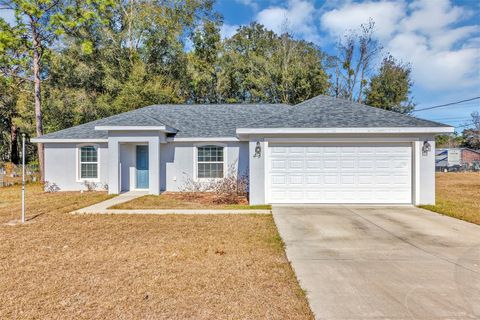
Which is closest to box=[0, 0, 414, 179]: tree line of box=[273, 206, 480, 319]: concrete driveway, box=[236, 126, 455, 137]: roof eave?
box=[236, 126, 455, 137]: roof eave

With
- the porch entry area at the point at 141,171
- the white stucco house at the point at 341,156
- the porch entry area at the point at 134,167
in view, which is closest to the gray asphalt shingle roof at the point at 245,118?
the white stucco house at the point at 341,156

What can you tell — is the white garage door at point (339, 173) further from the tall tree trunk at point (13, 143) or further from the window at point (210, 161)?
the tall tree trunk at point (13, 143)

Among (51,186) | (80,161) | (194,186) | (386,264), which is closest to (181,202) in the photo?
(194,186)

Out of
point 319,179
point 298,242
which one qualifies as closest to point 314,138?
point 319,179

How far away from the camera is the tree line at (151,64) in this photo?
2180 cm

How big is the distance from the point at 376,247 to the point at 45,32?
2593cm

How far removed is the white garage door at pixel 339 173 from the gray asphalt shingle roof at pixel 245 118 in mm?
839

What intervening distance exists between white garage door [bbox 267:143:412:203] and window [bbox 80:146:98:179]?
946 cm

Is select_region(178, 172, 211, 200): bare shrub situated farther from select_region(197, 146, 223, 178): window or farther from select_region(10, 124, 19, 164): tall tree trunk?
select_region(10, 124, 19, 164): tall tree trunk

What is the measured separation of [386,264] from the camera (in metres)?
4.88

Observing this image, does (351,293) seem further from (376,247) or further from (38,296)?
(38,296)

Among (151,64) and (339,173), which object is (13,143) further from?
(339,173)

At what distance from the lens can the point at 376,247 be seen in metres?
5.79

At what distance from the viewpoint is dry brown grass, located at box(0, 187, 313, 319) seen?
3447 mm
